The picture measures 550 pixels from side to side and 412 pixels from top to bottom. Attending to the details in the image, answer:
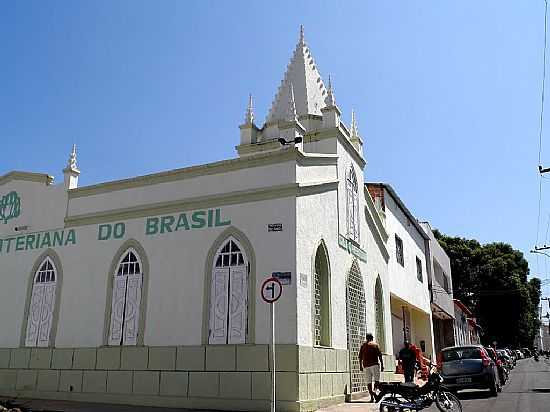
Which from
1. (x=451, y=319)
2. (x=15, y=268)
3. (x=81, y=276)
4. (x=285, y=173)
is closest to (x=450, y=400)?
(x=285, y=173)

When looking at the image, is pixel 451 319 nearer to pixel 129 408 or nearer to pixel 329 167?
pixel 329 167

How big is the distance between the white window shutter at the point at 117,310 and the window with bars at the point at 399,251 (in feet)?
44.8

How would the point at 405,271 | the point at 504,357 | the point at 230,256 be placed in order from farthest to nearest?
the point at 504,357
the point at 405,271
the point at 230,256

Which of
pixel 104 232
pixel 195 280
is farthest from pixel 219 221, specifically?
pixel 104 232

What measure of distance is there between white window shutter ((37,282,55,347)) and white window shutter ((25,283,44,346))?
5.1 inches

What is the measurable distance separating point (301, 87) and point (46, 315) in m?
11.1

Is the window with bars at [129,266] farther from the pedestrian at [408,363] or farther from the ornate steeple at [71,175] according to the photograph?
the pedestrian at [408,363]

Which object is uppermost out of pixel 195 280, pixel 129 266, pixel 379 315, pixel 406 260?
pixel 406 260

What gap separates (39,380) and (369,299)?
985 cm

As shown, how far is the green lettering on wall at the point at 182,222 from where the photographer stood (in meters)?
13.0

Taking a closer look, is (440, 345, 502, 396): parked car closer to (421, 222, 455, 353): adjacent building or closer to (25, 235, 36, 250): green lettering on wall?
(25, 235, 36, 250): green lettering on wall

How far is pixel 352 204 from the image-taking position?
15.5 metres

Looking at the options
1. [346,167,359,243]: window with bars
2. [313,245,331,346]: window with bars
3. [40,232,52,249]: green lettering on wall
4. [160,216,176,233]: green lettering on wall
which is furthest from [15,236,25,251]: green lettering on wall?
[346,167,359,243]: window with bars

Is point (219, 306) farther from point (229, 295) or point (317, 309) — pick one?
point (317, 309)
